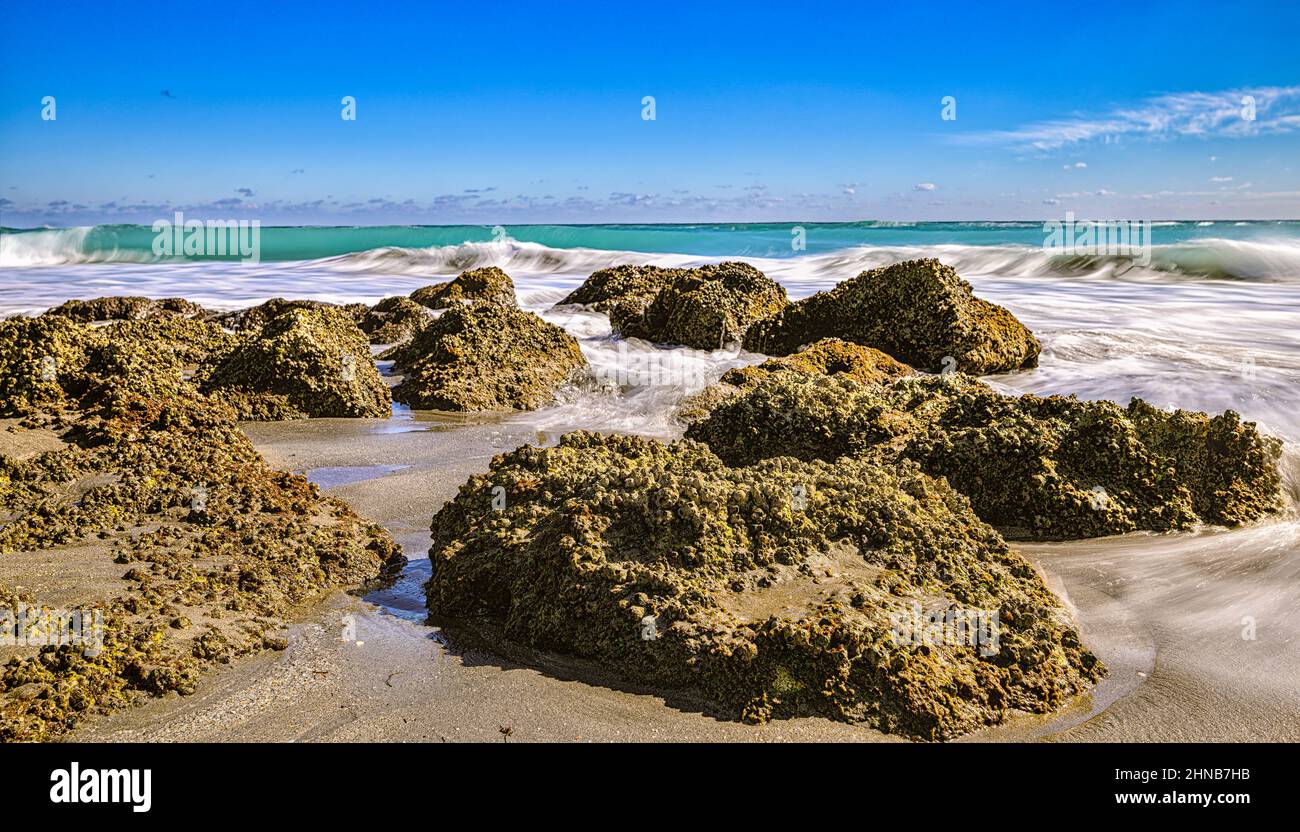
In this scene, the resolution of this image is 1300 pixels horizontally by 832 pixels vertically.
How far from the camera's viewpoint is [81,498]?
12.3ft

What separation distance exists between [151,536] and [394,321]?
6526 millimetres

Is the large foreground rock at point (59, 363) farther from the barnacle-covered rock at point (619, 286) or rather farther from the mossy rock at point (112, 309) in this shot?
the barnacle-covered rock at point (619, 286)

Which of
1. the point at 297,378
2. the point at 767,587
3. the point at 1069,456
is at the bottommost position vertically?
the point at 767,587

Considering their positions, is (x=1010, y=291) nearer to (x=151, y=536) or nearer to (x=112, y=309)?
(x=112, y=309)

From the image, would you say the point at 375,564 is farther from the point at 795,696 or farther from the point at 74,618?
the point at 795,696

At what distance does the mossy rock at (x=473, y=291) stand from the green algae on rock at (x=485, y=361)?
3.65 meters

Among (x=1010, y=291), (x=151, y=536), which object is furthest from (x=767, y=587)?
(x=1010, y=291)

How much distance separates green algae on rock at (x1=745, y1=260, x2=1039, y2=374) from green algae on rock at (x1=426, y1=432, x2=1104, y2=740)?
Result: 4.36m

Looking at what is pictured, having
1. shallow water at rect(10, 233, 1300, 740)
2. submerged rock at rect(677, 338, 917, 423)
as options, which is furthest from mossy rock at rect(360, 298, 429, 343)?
submerged rock at rect(677, 338, 917, 423)

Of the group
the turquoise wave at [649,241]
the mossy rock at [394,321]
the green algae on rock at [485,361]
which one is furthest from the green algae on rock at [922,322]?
the turquoise wave at [649,241]

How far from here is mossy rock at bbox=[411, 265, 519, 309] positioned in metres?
11.6

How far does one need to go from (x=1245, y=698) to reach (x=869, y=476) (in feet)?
4.17

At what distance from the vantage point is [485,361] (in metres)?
7.03

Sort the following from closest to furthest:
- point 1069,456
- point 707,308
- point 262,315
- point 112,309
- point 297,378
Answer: point 1069,456, point 297,378, point 707,308, point 262,315, point 112,309
